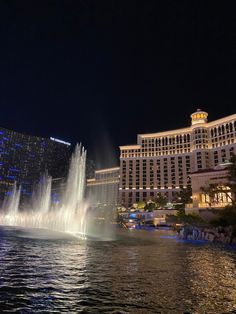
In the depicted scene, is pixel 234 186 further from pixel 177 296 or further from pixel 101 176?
pixel 101 176

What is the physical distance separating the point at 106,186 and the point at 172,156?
61204mm

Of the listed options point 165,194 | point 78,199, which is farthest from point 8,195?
point 78,199

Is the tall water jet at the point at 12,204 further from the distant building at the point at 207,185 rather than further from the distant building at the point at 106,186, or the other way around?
the distant building at the point at 207,185

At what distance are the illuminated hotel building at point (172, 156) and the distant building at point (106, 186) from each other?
22799 mm

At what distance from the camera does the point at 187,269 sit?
15.5 metres

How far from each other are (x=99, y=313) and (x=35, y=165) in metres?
198

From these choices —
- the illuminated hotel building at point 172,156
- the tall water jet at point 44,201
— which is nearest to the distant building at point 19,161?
the illuminated hotel building at point 172,156

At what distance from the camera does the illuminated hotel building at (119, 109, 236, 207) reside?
129750mm

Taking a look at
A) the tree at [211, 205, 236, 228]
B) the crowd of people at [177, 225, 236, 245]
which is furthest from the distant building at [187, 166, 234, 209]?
the crowd of people at [177, 225, 236, 245]

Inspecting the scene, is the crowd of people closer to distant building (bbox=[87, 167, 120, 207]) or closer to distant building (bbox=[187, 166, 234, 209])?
distant building (bbox=[187, 166, 234, 209])

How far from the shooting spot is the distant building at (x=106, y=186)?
180375 millimetres

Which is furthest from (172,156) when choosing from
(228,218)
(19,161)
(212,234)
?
(212,234)

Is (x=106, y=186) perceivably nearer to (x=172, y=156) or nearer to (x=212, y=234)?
(x=172, y=156)

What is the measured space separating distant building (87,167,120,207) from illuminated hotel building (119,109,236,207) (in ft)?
74.8
